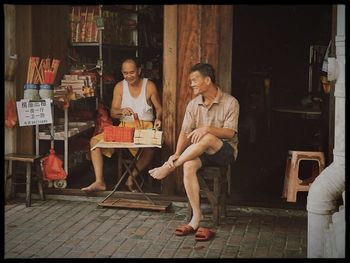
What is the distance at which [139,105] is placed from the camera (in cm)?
827

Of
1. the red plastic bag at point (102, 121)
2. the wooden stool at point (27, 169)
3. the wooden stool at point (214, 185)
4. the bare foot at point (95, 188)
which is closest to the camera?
the wooden stool at point (214, 185)

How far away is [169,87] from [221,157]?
142 centimetres

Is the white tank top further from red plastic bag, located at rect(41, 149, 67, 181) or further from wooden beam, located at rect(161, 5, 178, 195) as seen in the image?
red plastic bag, located at rect(41, 149, 67, 181)

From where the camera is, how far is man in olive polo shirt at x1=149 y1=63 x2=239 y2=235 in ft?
→ 21.6

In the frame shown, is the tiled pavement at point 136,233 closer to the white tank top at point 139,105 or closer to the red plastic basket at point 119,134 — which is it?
the red plastic basket at point 119,134

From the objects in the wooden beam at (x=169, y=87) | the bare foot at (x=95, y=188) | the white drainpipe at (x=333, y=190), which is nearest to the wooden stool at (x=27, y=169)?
the bare foot at (x=95, y=188)

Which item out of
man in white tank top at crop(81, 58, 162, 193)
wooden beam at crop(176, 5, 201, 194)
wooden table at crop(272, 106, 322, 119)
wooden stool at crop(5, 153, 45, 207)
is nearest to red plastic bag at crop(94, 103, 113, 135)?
man in white tank top at crop(81, 58, 162, 193)

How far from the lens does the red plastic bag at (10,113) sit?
7773mm

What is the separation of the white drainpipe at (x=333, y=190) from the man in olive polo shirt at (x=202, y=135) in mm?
1514

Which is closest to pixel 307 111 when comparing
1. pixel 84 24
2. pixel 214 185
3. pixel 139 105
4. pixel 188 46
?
pixel 188 46

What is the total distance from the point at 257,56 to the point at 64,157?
6.71 m

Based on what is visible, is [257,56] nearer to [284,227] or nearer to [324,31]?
[324,31]

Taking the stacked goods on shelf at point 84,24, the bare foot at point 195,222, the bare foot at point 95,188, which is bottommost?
the bare foot at point 195,222

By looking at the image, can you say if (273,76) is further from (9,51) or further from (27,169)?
(27,169)
